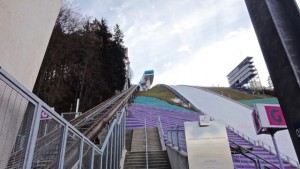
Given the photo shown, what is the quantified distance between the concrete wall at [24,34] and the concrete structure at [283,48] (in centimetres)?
255

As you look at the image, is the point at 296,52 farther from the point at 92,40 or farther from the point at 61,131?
the point at 92,40

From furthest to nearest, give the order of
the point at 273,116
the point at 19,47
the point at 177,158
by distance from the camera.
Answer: the point at 177,158
the point at 273,116
the point at 19,47

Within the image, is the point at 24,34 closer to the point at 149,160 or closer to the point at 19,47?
the point at 19,47

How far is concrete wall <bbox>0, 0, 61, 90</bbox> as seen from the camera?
2.73 meters

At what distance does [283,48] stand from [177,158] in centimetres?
611

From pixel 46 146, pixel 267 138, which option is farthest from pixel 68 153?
pixel 267 138

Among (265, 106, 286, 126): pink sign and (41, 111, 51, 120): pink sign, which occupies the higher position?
(265, 106, 286, 126): pink sign

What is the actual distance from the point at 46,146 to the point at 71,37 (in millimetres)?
15101

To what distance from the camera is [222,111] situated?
75.1ft

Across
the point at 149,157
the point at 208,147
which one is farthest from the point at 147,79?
the point at 208,147

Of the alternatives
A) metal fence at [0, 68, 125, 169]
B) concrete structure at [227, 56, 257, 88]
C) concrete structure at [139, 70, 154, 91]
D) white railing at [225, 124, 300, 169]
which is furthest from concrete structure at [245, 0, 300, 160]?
concrete structure at [227, 56, 257, 88]

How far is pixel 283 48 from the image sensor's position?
1.09 meters

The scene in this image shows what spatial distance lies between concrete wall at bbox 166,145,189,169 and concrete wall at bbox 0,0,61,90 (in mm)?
3919

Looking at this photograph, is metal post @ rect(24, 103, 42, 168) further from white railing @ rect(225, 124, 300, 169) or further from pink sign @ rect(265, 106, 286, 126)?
white railing @ rect(225, 124, 300, 169)
